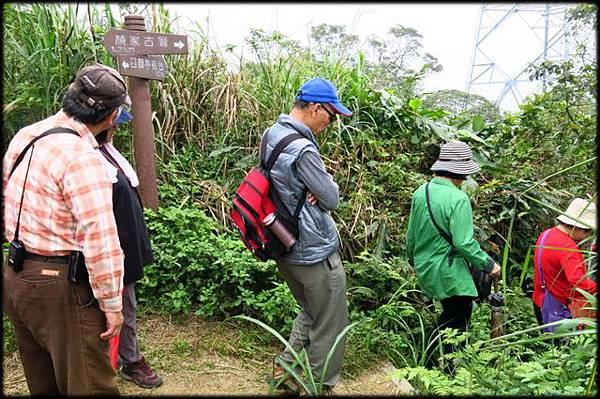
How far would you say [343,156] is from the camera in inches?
199

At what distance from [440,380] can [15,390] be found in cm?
240

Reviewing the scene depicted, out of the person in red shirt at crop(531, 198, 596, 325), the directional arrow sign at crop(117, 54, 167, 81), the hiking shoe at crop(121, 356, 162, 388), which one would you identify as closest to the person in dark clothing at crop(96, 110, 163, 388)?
the hiking shoe at crop(121, 356, 162, 388)

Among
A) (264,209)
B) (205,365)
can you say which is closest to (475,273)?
(264,209)

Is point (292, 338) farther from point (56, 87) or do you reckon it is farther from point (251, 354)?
point (56, 87)

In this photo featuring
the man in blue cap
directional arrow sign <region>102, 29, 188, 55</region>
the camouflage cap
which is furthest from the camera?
directional arrow sign <region>102, 29, 188, 55</region>

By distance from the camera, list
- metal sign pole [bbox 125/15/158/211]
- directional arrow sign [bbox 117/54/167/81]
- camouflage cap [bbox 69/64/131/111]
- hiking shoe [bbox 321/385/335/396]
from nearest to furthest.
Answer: camouflage cap [bbox 69/64/131/111], hiking shoe [bbox 321/385/335/396], directional arrow sign [bbox 117/54/167/81], metal sign pole [bbox 125/15/158/211]

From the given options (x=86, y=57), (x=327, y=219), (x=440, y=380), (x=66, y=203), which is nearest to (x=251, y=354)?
(x=327, y=219)

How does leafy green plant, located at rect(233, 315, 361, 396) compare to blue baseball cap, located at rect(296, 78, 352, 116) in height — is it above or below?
below

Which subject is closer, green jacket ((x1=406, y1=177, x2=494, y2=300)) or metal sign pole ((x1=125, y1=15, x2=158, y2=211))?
green jacket ((x1=406, y1=177, x2=494, y2=300))

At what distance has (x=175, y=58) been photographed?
200 inches

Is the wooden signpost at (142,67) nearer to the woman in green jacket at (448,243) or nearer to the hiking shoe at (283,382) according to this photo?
the hiking shoe at (283,382)

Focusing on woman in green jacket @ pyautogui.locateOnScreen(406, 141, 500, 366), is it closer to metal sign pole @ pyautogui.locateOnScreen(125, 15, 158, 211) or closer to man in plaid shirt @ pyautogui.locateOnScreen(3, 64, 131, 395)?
man in plaid shirt @ pyautogui.locateOnScreen(3, 64, 131, 395)

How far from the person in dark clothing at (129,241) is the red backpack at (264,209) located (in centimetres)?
54

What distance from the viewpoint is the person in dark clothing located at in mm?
2484
